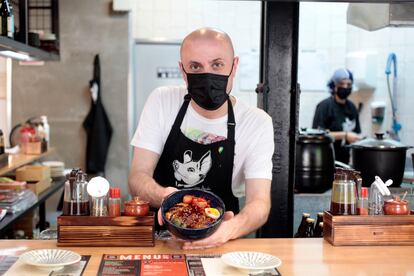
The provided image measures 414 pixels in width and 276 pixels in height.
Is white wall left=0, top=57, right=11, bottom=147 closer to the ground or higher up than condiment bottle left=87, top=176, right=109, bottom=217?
higher up

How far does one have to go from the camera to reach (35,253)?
186cm

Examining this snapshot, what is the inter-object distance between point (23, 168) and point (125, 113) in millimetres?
1664

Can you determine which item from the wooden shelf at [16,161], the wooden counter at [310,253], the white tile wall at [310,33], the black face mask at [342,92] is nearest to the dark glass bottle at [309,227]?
the wooden counter at [310,253]

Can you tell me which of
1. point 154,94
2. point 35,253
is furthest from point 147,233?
point 154,94

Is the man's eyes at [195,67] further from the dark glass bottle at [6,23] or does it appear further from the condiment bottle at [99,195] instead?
the dark glass bottle at [6,23]

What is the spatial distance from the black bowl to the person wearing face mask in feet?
11.7

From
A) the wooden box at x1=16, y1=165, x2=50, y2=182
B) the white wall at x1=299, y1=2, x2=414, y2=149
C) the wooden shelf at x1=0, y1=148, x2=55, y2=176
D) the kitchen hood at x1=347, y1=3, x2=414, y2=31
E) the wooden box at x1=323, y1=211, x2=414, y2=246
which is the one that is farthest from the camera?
the white wall at x1=299, y1=2, x2=414, y2=149

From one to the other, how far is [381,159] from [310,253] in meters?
1.81

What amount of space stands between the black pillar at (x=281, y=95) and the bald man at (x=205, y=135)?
0.94 ft

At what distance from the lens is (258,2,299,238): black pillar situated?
114 inches

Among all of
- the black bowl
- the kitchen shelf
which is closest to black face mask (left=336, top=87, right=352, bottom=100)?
the kitchen shelf

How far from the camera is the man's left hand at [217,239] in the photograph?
81.3 inches

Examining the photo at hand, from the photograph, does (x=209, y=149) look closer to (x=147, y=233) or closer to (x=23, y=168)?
(x=147, y=233)

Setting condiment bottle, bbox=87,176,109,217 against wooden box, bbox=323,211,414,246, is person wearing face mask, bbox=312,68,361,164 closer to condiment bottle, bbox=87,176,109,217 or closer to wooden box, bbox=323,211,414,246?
wooden box, bbox=323,211,414,246
